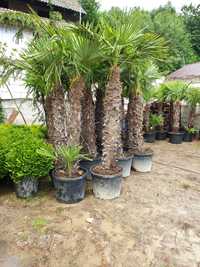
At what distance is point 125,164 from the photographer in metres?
4.89

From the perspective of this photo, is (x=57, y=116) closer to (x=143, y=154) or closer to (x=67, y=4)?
(x=143, y=154)

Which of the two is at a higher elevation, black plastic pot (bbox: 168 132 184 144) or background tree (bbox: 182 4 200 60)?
background tree (bbox: 182 4 200 60)

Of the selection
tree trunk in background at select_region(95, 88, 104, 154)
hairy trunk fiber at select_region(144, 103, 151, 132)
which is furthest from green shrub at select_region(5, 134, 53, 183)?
hairy trunk fiber at select_region(144, 103, 151, 132)

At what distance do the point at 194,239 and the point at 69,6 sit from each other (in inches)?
428

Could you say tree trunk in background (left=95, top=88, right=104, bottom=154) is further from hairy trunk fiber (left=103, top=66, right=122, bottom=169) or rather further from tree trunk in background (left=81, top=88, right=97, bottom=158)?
hairy trunk fiber (left=103, top=66, right=122, bottom=169)

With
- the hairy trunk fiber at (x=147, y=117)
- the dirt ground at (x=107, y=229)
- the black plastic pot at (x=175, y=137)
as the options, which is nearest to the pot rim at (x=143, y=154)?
the dirt ground at (x=107, y=229)

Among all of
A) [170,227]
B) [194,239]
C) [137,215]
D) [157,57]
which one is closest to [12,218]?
[137,215]

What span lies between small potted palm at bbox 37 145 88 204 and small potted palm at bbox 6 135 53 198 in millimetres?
105

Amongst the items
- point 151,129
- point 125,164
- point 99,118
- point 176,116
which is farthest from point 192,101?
point 125,164

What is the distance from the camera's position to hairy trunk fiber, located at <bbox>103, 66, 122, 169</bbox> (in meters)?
4.00

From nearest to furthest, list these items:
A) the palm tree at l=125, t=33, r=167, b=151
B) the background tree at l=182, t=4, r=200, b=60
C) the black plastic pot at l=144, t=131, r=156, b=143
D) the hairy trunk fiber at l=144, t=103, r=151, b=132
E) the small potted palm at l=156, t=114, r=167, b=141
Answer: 1. the palm tree at l=125, t=33, r=167, b=151
2. the hairy trunk fiber at l=144, t=103, r=151, b=132
3. the black plastic pot at l=144, t=131, r=156, b=143
4. the small potted palm at l=156, t=114, r=167, b=141
5. the background tree at l=182, t=4, r=200, b=60

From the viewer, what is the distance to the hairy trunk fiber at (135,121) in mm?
5227

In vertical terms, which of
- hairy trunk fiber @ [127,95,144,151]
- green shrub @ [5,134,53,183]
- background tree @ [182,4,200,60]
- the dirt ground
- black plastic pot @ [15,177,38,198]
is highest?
background tree @ [182,4,200,60]

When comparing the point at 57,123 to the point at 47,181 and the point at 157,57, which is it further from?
the point at 157,57
